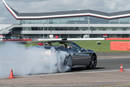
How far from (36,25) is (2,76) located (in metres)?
82.5

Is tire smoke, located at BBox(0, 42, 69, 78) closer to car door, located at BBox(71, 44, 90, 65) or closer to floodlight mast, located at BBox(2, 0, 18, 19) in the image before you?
car door, located at BBox(71, 44, 90, 65)

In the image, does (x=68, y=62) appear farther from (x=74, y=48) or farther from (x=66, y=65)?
(x=74, y=48)

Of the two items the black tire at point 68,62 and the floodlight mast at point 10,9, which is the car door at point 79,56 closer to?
the black tire at point 68,62

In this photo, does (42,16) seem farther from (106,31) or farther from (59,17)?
(106,31)

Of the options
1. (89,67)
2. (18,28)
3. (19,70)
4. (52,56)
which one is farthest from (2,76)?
(18,28)

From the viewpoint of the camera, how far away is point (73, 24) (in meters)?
95.9

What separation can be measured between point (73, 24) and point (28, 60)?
82.5m

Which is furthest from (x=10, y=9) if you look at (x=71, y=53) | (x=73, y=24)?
(x=71, y=53)

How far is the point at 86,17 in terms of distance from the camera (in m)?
97.6

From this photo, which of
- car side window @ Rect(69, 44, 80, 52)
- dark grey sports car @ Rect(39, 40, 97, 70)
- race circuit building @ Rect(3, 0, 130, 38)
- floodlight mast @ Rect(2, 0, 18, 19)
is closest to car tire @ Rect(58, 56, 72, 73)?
dark grey sports car @ Rect(39, 40, 97, 70)

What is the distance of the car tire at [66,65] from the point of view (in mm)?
14703

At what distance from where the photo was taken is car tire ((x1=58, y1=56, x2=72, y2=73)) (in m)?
14.7

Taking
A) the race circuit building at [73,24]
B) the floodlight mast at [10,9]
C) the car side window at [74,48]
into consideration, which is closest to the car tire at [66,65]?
the car side window at [74,48]

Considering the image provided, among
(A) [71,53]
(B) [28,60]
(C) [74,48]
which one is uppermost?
(C) [74,48]
